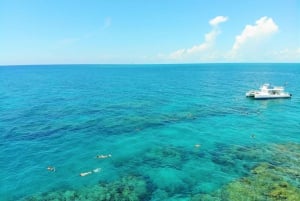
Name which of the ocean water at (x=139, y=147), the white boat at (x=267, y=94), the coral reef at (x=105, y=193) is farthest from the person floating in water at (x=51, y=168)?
the white boat at (x=267, y=94)

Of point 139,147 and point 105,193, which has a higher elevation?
point 139,147

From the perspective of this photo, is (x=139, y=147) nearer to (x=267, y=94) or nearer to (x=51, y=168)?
(x=51, y=168)

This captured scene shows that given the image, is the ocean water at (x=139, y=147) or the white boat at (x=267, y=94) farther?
the white boat at (x=267, y=94)

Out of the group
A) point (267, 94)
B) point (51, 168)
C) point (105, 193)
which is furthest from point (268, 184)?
point (267, 94)

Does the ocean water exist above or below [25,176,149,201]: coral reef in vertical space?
above

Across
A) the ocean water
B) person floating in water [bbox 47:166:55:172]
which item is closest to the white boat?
the ocean water

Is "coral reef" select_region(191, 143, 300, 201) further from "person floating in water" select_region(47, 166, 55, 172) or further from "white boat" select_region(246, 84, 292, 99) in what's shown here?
"white boat" select_region(246, 84, 292, 99)

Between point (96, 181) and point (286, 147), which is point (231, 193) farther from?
point (286, 147)

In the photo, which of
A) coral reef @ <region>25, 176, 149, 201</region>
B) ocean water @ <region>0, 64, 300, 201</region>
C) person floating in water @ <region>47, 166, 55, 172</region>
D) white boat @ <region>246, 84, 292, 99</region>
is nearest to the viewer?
coral reef @ <region>25, 176, 149, 201</region>

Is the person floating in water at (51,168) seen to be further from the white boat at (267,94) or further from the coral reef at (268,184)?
the white boat at (267,94)

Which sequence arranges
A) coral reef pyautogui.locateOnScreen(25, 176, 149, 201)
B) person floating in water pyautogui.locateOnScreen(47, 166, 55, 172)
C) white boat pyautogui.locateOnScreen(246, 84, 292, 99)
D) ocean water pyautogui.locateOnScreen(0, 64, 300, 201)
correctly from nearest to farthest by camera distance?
coral reef pyautogui.locateOnScreen(25, 176, 149, 201) → ocean water pyautogui.locateOnScreen(0, 64, 300, 201) → person floating in water pyautogui.locateOnScreen(47, 166, 55, 172) → white boat pyautogui.locateOnScreen(246, 84, 292, 99)

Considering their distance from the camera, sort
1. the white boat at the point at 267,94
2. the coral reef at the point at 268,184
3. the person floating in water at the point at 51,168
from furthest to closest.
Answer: the white boat at the point at 267,94 → the person floating in water at the point at 51,168 → the coral reef at the point at 268,184
